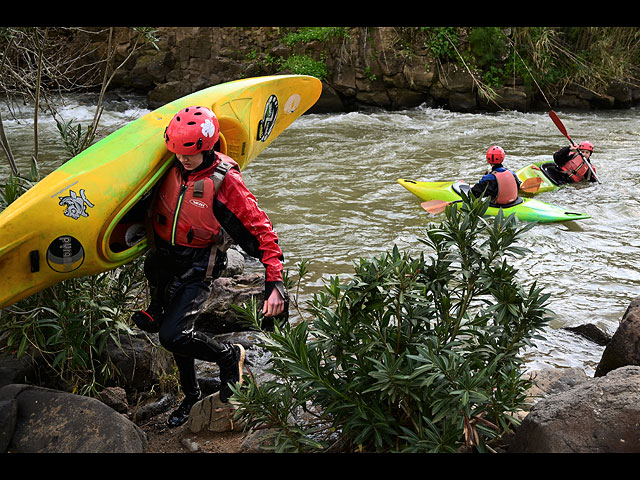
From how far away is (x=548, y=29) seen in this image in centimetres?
1397

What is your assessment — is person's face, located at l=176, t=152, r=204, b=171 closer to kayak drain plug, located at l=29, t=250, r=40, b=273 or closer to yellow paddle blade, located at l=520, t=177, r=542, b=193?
kayak drain plug, located at l=29, t=250, r=40, b=273

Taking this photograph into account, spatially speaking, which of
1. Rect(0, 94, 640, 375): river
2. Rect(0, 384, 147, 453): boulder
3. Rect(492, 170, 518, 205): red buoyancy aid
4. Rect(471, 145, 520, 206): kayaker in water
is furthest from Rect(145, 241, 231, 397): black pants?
Rect(492, 170, 518, 205): red buoyancy aid

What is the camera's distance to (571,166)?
8.44m

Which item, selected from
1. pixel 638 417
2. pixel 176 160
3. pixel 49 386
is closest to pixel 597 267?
pixel 638 417

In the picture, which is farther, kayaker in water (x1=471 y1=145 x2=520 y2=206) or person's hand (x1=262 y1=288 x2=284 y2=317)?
kayaker in water (x1=471 y1=145 x2=520 y2=206)

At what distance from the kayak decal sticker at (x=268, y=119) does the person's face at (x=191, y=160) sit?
101 cm

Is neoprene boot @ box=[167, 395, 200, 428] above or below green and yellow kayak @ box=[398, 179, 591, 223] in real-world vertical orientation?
above

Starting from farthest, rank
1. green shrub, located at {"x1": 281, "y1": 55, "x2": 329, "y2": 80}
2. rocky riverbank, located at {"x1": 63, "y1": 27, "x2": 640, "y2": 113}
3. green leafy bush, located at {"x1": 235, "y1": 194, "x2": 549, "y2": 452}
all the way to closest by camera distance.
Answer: green shrub, located at {"x1": 281, "y1": 55, "x2": 329, "y2": 80}, rocky riverbank, located at {"x1": 63, "y1": 27, "x2": 640, "y2": 113}, green leafy bush, located at {"x1": 235, "y1": 194, "x2": 549, "y2": 452}

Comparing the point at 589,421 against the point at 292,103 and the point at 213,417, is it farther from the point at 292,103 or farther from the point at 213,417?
the point at 292,103

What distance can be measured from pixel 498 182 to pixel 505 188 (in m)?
0.11

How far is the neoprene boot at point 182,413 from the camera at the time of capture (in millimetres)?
3068

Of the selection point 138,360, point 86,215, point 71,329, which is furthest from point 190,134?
point 138,360

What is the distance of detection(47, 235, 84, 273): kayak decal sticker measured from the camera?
2.69m

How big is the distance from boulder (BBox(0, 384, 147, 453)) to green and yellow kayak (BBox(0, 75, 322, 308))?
0.45 metres
